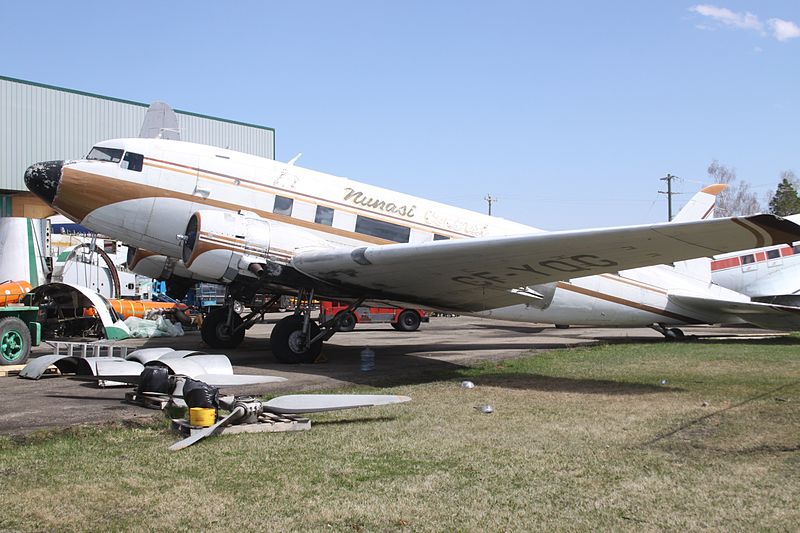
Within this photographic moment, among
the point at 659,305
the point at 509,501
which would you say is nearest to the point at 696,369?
the point at 659,305

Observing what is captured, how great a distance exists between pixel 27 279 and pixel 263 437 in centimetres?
1240

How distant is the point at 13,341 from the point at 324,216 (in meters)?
6.06

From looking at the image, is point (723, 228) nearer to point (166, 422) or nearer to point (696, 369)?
point (696, 369)

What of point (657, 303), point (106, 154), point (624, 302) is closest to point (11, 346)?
point (106, 154)

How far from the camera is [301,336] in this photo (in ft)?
41.9

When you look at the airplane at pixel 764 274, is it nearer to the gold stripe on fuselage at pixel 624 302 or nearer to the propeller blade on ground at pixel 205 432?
the gold stripe on fuselage at pixel 624 302

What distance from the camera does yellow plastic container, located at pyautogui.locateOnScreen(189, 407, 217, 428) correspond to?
6.56 metres

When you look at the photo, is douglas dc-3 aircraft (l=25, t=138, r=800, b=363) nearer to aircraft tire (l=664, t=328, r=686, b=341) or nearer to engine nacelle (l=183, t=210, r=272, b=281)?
engine nacelle (l=183, t=210, r=272, b=281)

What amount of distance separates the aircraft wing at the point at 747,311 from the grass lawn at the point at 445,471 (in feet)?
25.0

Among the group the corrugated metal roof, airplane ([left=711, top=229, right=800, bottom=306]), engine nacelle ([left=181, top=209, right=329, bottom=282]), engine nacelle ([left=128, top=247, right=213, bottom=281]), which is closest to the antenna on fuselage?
engine nacelle ([left=128, top=247, right=213, bottom=281])

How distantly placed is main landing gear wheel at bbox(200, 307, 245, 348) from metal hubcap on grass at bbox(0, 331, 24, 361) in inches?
167

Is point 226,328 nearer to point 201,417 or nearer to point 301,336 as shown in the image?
point 301,336

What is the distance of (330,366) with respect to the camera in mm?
12531

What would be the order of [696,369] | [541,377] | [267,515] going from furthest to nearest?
[696,369], [541,377], [267,515]
